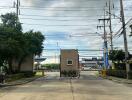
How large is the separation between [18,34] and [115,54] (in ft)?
86.8

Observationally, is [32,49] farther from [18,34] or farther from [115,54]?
[115,54]

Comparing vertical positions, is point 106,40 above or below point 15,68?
above

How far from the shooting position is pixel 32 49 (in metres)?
59.3

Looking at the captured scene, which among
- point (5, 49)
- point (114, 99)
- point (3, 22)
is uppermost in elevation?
point (3, 22)

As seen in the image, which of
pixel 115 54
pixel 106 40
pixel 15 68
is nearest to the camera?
pixel 15 68

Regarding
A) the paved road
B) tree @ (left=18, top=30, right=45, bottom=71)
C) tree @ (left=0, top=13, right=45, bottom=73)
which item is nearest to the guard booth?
tree @ (left=18, top=30, right=45, bottom=71)

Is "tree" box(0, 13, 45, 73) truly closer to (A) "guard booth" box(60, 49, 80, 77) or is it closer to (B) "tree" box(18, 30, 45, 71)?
(B) "tree" box(18, 30, 45, 71)

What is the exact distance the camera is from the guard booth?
2274 inches

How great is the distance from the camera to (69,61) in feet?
190

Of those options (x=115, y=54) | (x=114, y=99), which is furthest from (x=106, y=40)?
(x=114, y=99)

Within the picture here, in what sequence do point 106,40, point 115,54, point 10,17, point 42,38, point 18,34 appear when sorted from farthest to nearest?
1. point 106,40
2. point 115,54
3. point 42,38
4. point 10,17
5. point 18,34

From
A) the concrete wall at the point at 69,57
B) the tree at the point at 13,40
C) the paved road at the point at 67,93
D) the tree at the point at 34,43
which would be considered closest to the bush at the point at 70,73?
the concrete wall at the point at 69,57

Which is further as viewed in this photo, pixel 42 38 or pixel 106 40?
pixel 106 40

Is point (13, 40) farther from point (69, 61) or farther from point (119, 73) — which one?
point (119, 73)
